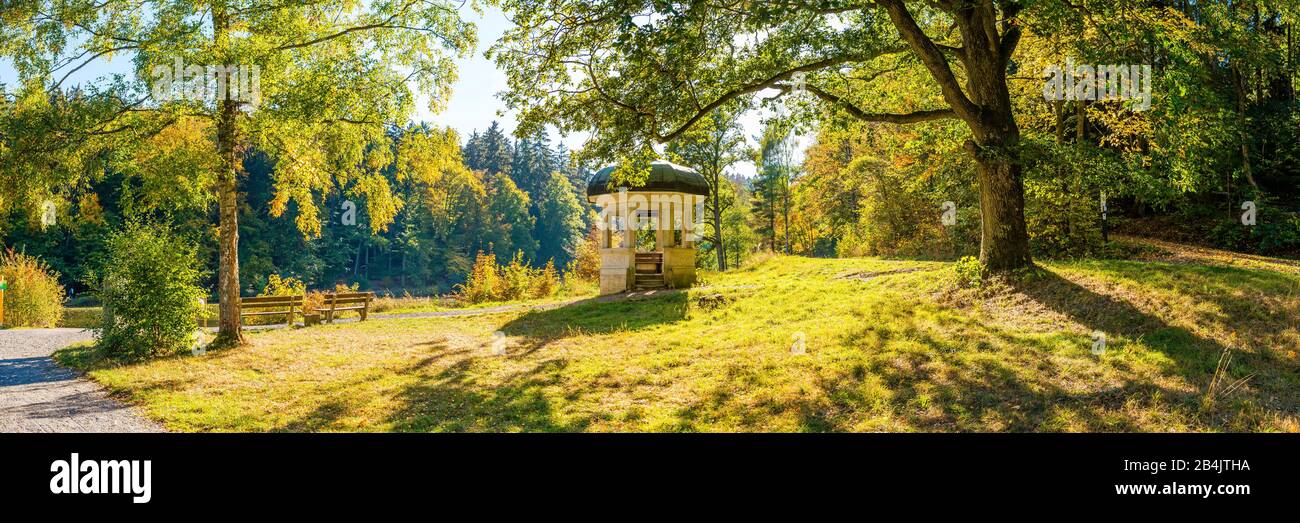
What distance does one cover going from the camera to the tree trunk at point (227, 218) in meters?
10.5

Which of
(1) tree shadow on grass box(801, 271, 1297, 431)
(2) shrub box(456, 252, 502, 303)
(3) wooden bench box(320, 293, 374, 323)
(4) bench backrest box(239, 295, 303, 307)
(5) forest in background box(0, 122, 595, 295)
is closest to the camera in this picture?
(1) tree shadow on grass box(801, 271, 1297, 431)

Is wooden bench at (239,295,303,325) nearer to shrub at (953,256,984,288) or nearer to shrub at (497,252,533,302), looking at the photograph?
shrub at (497,252,533,302)

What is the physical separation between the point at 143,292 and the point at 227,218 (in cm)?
174

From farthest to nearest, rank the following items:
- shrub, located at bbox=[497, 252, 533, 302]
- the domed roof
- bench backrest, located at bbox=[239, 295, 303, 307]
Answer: shrub, located at bbox=[497, 252, 533, 302], the domed roof, bench backrest, located at bbox=[239, 295, 303, 307]

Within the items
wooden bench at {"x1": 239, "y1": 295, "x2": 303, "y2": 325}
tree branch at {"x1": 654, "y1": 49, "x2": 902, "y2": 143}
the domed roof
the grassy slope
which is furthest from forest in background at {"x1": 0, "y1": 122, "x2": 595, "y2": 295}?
the grassy slope

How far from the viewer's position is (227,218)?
11.0 m

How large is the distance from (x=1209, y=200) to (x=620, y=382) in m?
21.0

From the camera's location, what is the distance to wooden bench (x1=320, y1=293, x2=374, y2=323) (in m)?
16.2

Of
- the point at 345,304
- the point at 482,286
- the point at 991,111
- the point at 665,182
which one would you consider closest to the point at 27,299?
the point at 345,304

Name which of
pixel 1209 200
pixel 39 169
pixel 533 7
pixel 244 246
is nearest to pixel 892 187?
pixel 1209 200

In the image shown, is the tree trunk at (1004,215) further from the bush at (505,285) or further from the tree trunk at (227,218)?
the bush at (505,285)

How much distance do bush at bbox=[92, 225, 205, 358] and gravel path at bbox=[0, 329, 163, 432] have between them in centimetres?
90

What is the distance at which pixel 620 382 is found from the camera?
736 centimetres

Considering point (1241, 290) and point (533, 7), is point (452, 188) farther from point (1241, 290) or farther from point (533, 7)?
point (1241, 290)
